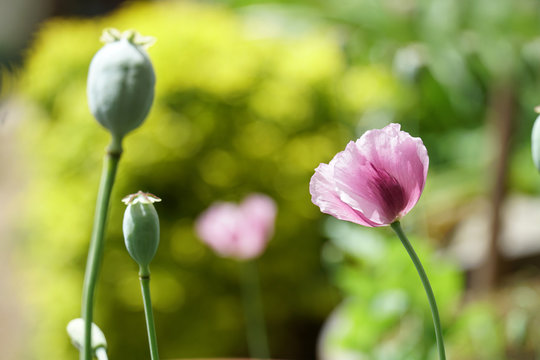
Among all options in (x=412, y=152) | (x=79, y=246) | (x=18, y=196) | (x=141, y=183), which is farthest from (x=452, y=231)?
(x=18, y=196)

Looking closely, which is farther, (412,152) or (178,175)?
(178,175)

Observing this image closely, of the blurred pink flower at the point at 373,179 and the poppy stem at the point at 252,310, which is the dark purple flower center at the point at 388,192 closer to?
the blurred pink flower at the point at 373,179

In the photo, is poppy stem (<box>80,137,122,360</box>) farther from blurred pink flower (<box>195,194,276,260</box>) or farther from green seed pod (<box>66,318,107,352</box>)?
blurred pink flower (<box>195,194,276,260</box>)

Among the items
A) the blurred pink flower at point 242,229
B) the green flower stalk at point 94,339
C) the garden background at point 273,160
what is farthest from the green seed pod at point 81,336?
the garden background at point 273,160

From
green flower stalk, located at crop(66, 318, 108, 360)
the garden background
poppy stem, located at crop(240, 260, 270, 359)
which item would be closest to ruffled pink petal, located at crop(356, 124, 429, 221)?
green flower stalk, located at crop(66, 318, 108, 360)

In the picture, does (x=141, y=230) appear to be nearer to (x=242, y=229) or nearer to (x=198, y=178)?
(x=242, y=229)

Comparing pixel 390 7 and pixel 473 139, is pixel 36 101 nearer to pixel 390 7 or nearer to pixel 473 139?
pixel 390 7

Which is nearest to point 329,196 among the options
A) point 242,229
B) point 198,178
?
point 242,229
